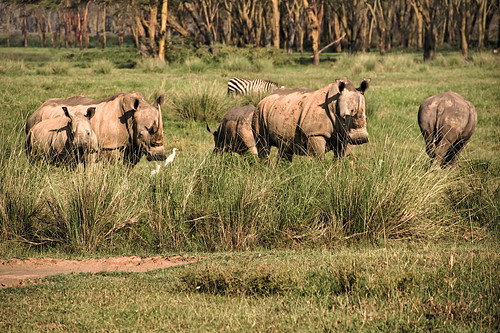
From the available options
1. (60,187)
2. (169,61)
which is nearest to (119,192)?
(60,187)

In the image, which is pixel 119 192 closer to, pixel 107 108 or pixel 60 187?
pixel 60 187

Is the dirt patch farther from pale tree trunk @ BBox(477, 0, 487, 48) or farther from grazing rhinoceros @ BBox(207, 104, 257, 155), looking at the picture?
pale tree trunk @ BBox(477, 0, 487, 48)

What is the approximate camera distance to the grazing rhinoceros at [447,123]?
11883mm

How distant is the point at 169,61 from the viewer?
3609 centimetres

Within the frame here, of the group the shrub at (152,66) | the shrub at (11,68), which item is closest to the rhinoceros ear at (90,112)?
the shrub at (11,68)

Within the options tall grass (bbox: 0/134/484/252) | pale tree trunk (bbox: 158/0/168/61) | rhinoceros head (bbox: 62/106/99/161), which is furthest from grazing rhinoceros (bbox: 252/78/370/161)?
pale tree trunk (bbox: 158/0/168/61)

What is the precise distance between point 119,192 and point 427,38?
31623 millimetres

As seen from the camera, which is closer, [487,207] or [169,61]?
[487,207]

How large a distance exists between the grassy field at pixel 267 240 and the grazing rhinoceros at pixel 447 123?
0.58 meters

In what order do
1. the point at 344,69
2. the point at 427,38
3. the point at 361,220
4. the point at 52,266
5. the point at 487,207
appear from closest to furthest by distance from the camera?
the point at 52,266 → the point at 361,220 → the point at 487,207 → the point at 344,69 → the point at 427,38

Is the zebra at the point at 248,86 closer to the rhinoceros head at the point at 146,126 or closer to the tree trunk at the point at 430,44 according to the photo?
the rhinoceros head at the point at 146,126

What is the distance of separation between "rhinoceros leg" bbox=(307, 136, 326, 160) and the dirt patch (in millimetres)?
2886

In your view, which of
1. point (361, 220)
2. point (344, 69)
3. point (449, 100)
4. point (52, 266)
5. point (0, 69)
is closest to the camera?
point (52, 266)

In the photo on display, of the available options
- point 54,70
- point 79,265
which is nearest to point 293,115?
point 79,265
